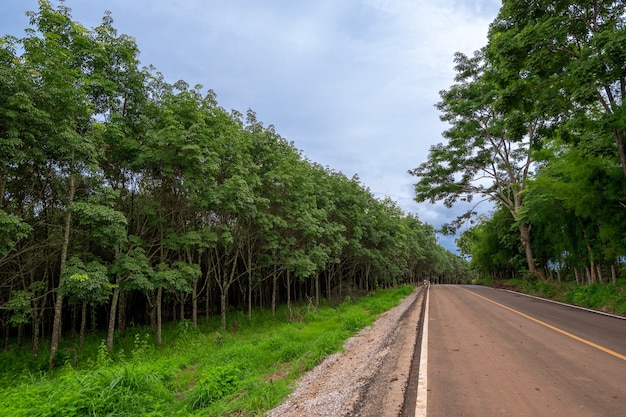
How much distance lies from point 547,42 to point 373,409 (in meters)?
13.4

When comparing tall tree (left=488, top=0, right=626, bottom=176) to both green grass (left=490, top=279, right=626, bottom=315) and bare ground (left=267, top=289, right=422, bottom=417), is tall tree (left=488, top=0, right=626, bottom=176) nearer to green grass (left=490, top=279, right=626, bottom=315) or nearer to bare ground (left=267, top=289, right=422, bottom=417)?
green grass (left=490, top=279, right=626, bottom=315)

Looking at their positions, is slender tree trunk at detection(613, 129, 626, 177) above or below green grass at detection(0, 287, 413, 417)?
above

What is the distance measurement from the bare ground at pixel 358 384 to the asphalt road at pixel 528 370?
21.9 inches

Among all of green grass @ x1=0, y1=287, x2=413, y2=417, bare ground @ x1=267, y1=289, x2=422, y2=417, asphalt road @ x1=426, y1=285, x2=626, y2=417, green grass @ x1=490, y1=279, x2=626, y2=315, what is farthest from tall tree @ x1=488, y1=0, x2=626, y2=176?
green grass @ x1=0, y1=287, x2=413, y2=417

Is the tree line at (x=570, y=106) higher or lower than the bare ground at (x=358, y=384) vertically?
higher

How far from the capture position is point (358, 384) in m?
5.71

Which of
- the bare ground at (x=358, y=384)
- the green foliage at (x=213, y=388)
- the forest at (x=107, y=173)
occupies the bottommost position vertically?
the green foliage at (x=213, y=388)

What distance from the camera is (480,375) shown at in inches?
226

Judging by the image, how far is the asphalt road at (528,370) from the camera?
4.40 m

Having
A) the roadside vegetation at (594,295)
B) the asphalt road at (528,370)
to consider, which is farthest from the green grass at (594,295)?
the asphalt road at (528,370)

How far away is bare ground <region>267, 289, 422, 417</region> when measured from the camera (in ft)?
15.6

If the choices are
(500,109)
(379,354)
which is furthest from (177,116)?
(500,109)

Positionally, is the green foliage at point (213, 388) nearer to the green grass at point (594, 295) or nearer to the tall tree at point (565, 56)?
the tall tree at point (565, 56)

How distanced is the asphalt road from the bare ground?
0.56 metres
